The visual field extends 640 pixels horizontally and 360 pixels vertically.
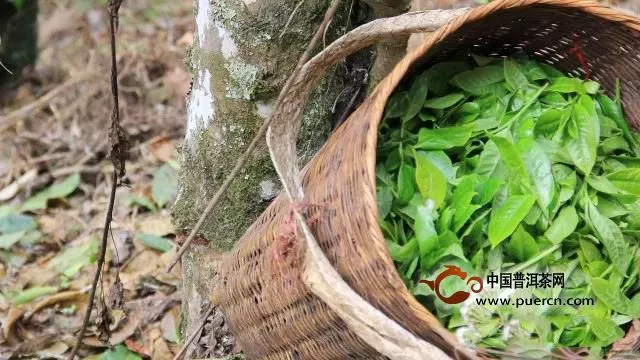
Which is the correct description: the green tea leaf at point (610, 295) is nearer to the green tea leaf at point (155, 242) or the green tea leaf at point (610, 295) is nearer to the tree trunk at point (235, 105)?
the tree trunk at point (235, 105)

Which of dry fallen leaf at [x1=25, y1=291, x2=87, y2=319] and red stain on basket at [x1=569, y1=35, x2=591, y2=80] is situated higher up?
dry fallen leaf at [x1=25, y1=291, x2=87, y2=319]

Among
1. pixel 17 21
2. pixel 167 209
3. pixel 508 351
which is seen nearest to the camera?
pixel 508 351

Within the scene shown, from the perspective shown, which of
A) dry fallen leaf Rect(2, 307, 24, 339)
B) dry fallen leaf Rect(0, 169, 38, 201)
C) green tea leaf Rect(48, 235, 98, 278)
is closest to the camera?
dry fallen leaf Rect(2, 307, 24, 339)

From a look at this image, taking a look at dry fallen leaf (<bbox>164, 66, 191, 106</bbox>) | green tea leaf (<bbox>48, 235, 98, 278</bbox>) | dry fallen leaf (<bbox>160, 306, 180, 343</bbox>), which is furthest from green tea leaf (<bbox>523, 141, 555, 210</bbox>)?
dry fallen leaf (<bbox>164, 66, 191, 106</bbox>)

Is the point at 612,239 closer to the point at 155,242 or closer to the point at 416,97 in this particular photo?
the point at 416,97

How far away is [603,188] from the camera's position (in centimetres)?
98

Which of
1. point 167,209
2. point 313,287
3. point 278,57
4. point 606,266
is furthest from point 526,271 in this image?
point 167,209

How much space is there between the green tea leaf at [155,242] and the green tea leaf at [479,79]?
100cm

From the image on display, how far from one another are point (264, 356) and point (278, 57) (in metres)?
0.47

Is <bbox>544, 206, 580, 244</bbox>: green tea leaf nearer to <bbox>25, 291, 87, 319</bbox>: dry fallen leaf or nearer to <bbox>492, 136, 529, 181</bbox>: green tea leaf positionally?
<bbox>492, 136, 529, 181</bbox>: green tea leaf

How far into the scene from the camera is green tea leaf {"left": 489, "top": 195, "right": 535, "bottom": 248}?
911 mm

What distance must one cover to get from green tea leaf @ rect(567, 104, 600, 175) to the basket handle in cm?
22

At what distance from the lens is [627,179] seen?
3.29 ft

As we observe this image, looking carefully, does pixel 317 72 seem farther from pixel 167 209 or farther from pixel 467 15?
pixel 167 209
